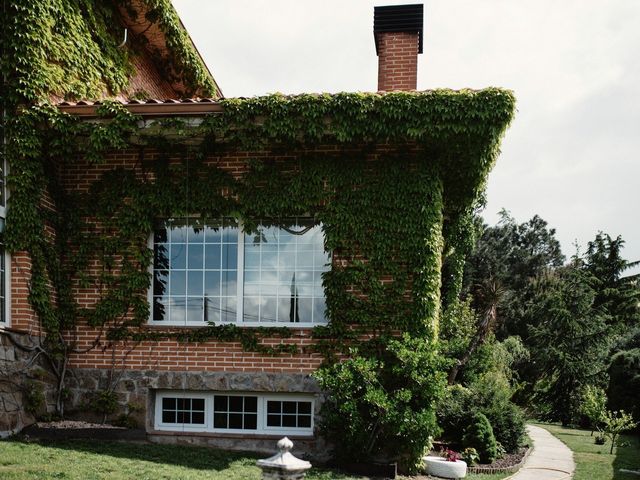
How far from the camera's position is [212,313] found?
9312mm

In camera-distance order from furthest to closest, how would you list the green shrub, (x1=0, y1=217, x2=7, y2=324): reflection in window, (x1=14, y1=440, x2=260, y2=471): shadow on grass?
the green shrub
(x1=0, y1=217, x2=7, y2=324): reflection in window
(x1=14, y1=440, x2=260, y2=471): shadow on grass

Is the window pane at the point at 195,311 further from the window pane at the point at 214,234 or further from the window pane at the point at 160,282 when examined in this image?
the window pane at the point at 214,234

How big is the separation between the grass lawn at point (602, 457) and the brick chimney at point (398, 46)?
7766mm

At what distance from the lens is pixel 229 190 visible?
9.25 meters

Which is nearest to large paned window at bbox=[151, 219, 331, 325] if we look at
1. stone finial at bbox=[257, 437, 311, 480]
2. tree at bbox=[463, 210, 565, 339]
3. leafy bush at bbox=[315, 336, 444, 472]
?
leafy bush at bbox=[315, 336, 444, 472]

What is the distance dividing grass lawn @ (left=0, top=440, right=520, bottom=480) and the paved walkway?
14.2 ft

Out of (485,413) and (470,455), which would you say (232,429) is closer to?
(470,455)

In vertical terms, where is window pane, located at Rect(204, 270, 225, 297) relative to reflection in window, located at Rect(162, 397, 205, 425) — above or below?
above

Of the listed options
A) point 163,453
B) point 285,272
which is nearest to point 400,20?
point 285,272

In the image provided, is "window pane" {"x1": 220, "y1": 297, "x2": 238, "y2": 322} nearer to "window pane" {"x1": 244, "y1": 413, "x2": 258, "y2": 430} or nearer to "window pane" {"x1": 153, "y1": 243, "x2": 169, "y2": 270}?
"window pane" {"x1": 153, "y1": 243, "x2": 169, "y2": 270}

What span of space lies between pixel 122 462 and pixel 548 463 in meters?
8.37

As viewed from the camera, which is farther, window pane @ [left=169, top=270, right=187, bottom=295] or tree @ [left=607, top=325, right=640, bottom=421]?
tree @ [left=607, top=325, right=640, bottom=421]

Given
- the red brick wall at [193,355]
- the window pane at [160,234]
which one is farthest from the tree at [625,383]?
the window pane at [160,234]

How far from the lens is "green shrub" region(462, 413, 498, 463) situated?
10.9 metres
